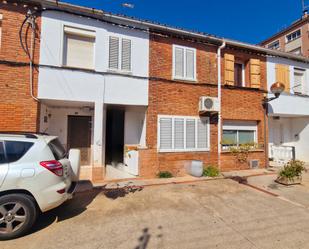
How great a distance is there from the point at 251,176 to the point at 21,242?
781cm

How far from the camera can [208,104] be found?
825 cm

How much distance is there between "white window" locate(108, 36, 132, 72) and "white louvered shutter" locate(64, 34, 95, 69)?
717mm

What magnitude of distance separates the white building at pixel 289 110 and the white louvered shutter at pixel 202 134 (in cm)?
401

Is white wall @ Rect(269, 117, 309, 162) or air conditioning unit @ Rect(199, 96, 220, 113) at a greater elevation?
air conditioning unit @ Rect(199, 96, 220, 113)

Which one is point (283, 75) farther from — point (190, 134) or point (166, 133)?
point (166, 133)

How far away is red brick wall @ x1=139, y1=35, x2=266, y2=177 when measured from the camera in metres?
7.71

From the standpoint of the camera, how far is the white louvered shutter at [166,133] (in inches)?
310

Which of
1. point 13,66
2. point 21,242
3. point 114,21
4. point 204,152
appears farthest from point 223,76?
point 21,242

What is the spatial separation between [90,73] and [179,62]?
3780 mm

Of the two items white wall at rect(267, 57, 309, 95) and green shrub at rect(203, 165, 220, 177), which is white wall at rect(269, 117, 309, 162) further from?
green shrub at rect(203, 165, 220, 177)

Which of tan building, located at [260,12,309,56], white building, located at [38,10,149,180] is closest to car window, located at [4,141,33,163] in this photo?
white building, located at [38,10,149,180]

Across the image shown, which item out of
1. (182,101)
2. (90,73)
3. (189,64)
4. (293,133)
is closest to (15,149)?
(90,73)

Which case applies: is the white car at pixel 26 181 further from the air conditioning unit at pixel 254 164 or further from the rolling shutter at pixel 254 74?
the rolling shutter at pixel 254 74

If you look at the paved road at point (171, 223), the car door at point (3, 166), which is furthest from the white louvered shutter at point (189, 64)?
the car door at point (3, 166)
